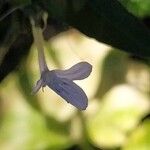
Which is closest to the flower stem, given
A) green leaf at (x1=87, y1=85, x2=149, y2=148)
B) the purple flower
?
the purple flower

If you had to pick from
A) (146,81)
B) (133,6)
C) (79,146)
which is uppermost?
(133,6)

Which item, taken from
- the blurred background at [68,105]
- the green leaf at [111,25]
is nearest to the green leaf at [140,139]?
the blurred background at [68,105]

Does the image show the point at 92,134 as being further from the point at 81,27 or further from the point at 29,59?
the point at 81,27

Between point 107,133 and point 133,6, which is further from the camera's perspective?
point 107,133

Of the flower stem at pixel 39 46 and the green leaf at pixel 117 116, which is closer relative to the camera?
the flower stem at pixel 39 46

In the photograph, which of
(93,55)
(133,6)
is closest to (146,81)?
(93,55)

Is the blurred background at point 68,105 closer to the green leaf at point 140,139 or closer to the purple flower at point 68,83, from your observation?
the green leaf at point 140,139

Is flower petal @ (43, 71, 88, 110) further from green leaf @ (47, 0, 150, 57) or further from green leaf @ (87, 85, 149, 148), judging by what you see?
green leaf @ (87, 85, 149, 148)
